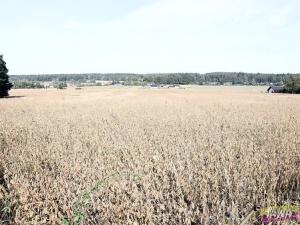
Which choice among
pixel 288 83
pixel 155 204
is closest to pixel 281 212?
pixel 155 204

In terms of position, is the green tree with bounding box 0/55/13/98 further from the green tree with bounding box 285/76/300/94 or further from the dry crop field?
the green tree with bounding box 285/76/300/94

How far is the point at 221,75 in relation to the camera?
168875 millimetres

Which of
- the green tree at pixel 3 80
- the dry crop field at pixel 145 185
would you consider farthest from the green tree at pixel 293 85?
the dry crop field at pixel 145 185

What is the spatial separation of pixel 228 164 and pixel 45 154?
321cm

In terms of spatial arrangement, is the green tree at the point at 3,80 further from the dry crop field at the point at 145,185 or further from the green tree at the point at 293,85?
the green tree at the point at 293,85

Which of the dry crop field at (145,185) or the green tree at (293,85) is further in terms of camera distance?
the green tree at (293,85)

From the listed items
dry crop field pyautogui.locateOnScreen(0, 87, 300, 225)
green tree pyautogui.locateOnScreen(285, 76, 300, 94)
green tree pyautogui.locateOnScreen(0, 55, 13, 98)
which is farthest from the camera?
green tree pyautogui.locateOnScreen(285, 76, 300, 94)

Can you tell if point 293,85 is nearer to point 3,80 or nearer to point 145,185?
point 3,80

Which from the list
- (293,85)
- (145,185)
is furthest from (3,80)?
(293,85)

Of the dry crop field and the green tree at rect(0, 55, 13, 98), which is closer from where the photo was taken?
the dry crop field

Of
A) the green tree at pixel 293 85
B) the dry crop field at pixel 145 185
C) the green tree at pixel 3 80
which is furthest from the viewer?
the green tree at pixel 293 85

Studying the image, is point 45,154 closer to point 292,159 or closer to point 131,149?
point 131,149

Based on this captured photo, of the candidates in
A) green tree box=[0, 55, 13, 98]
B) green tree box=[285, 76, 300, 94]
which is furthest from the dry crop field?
green tree box=[285, 76, 300, 94]

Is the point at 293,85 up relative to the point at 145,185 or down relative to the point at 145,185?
down
